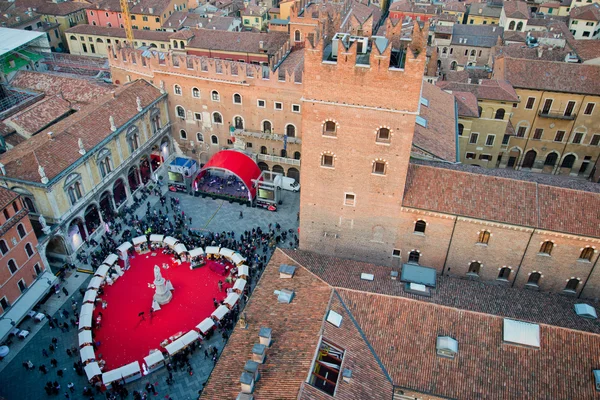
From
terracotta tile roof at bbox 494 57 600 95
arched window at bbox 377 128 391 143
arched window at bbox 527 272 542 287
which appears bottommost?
arched window at bbox 527 272 542 287

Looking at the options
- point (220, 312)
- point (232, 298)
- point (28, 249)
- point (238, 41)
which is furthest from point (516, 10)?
point (28, 249)

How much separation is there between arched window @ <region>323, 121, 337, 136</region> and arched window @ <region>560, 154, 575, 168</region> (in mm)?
37091

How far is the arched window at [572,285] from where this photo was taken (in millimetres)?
32559

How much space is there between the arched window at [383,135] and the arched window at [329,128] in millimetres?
2901

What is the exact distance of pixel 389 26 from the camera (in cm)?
3534

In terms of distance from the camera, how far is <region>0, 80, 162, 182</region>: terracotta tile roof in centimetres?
3881

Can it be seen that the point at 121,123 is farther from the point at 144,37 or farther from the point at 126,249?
the point at 144,37

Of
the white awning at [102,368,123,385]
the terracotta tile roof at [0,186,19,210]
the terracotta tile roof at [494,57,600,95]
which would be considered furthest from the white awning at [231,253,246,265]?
the terracotta tile roof at [494,57,600,95]

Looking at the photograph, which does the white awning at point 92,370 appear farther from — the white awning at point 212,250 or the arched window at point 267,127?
the arched window at point 267,127

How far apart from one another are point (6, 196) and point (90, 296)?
32.1 feet

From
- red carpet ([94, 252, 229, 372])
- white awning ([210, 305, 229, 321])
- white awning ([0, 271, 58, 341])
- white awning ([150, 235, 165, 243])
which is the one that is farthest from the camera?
white awning ([150, 235, 165, 243])

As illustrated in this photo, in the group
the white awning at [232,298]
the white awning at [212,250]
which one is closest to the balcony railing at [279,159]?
the white awning at [212,250]

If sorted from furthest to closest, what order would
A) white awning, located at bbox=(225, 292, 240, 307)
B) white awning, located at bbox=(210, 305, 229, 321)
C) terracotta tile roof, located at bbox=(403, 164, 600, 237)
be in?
white awning, located at bbox=(225, 292, 240, 307) < white awning, located at bbox=(210, 305, 229, 321) < terracotta tile roof, located at bbox=(403, 164, 600, 237)

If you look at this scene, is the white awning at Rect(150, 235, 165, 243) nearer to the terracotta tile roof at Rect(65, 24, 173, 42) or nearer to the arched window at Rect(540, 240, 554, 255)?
the arched window at Rect(540, 240, 554, 255)
